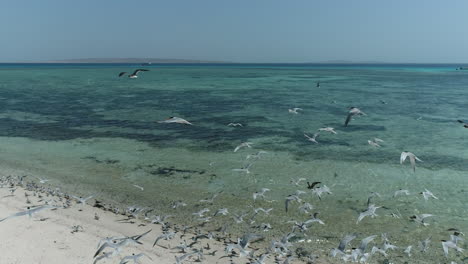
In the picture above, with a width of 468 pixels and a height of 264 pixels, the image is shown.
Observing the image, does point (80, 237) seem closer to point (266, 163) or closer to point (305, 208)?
point (305, 208)

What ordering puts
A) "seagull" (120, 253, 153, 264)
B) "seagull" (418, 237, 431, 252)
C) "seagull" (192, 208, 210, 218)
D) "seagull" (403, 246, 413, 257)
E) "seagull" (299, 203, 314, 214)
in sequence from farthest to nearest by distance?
"seagull" (299, 203, 314, 214) < "seagull" (192, 208, 210, 218) < "seagull" (418, 237, 431, 252) < "seagull" (403, 246, 413, 257) < "seagull" (120, 253, 153, 264)

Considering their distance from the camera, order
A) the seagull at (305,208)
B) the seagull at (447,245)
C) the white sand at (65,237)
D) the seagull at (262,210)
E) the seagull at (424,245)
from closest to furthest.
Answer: the white sand at (65,237), the seagull at (447,245), the seagull at (424,245), the seagull at (262,210), the seagull at (305,208)

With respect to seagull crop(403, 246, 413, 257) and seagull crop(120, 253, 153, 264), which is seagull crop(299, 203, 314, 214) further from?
seagull crop(120, 253, 153, 264)

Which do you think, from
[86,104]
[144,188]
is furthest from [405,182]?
[86,104]

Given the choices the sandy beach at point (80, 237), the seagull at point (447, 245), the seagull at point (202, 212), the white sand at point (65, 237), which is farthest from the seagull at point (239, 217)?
the seagull at point (447, 245)

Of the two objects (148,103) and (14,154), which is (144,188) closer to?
(14,154)

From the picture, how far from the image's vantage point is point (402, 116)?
38.9 metres

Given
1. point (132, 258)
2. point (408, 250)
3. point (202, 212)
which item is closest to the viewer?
point (132, 258)

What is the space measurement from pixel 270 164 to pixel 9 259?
14.6 metres

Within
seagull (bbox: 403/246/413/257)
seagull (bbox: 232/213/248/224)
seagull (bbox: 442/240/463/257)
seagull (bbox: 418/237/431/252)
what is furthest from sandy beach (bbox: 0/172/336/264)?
seagull (bbox: 442/240/463/257)

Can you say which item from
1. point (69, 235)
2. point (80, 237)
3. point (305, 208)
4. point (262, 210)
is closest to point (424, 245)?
point (305, 208)

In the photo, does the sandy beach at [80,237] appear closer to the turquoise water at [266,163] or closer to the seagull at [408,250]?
the turquoise water at [266,163]

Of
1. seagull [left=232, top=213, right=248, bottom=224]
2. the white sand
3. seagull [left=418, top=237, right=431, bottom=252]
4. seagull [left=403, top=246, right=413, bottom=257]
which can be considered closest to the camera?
the white sand

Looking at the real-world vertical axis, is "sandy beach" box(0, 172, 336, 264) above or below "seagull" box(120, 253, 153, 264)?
below
